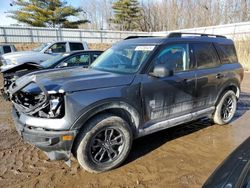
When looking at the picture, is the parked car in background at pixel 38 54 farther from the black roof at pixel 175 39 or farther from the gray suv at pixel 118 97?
the gray suv at pixel 118 97

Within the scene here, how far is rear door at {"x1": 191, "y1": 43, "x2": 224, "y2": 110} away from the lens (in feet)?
14.9

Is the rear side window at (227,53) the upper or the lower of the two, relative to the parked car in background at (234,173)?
upper

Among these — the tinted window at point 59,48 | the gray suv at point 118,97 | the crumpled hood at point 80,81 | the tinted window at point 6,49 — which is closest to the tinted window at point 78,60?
the gray suv at point 118,97

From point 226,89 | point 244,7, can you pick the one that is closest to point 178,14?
point 244,7

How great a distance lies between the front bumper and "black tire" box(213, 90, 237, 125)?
11.0ft

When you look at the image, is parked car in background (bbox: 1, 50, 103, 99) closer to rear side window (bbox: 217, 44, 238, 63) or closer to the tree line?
rear side window (bbox: 217, 44, 238, 63)

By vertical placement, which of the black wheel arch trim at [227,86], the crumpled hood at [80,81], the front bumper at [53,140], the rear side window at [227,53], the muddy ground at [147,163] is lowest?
the muddy ground at [147,163]

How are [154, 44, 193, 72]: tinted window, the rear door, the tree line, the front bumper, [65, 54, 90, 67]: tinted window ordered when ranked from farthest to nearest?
the tree line
[65, 54, 90, 67]: tinted window
the rear door
[154, 44, 193, 72]: tinted window
the front bumper

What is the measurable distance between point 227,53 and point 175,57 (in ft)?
5.64

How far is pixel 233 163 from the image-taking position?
1761mm

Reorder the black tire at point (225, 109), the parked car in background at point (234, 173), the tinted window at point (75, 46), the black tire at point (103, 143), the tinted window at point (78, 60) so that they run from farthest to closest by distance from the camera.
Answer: the tinted window at point (75, 46)
the tinted window at point (78, 60)
the black tire at point (225, 109)
the black tire at point (103, 143)
the parked car in background at point (234, 173)

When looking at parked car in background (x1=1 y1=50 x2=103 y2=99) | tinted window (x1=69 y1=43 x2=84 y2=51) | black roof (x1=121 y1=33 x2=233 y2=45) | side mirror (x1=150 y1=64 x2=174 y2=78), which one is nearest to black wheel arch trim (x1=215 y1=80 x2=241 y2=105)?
black roof (x1=121 y1=33 x2=233 y2=45)

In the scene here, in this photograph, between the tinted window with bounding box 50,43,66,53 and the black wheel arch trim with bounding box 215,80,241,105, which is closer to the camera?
the black wheel arch trim with bounding box 215,80,241,105

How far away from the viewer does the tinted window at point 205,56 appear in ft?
15.0
